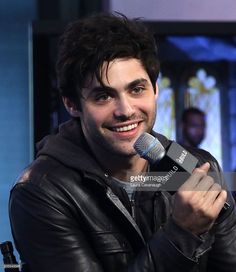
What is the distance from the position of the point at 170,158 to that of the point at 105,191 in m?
0.25

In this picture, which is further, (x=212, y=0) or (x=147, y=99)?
(x=212, y=0)

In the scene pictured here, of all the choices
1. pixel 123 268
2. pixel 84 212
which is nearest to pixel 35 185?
pixel 84 212

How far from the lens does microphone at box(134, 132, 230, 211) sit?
63.7 inches

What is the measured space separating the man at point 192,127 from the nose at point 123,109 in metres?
2.43

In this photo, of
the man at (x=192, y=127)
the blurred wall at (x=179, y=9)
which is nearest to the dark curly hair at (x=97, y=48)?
the blurred wall at (x=179, y=9)

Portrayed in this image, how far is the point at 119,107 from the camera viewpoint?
1778mm

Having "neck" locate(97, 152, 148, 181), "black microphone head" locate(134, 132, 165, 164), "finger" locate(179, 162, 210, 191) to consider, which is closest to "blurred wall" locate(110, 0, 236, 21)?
"neck" locate(97, 152, 148, 181)

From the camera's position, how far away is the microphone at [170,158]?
5.31 feet

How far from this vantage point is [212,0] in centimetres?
416

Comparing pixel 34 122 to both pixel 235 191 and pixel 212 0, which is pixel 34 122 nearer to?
pixel 212 0

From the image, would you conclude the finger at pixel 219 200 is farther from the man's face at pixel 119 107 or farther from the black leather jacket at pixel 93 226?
the man's face at pixel 119 107

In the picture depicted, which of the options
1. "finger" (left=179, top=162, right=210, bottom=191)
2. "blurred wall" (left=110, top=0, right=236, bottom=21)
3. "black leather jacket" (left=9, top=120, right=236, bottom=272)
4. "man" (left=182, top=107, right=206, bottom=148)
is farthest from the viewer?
"man" (left=182, top=107, right=206, bottom=148)

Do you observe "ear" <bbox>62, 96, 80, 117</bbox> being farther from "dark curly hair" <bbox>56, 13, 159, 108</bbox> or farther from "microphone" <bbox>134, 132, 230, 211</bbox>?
"microphone" <bbox>134, 132, 230, 211</bbox>

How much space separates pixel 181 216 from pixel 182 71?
8.58 feet
